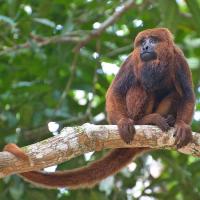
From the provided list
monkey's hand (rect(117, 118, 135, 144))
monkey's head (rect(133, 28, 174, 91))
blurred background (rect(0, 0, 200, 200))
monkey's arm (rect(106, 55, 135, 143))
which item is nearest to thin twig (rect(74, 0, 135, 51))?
blurred background (rect(0, 0, 200, 200))

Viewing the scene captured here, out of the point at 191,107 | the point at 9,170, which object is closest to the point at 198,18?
the point at 191,107

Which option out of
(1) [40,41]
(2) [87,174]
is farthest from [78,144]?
(1) [40,41]

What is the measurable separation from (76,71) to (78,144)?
280cm

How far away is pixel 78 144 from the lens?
383 cm

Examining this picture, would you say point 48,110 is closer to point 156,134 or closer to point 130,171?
point 130,171

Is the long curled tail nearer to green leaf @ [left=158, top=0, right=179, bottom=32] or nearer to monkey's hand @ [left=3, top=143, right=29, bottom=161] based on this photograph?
monkey's hand @ [left=3, top=143, right=29, bottom=161]

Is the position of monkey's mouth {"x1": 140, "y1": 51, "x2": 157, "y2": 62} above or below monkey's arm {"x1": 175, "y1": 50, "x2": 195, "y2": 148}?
above

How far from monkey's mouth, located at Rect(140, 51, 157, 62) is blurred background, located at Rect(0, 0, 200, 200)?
0.81 m

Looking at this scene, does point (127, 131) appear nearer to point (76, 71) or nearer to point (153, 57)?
point (153, 57)

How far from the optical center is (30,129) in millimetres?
5898

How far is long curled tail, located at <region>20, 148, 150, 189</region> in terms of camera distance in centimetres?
411

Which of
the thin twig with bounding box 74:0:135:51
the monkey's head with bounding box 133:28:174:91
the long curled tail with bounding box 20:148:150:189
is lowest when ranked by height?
the long curled tail with bounding box 20:148:150:189

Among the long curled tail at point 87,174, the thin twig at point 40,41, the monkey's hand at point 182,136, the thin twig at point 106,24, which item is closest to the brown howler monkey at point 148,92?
the long curled tail at point 87,174

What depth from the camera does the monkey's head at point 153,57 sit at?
4551 mm
